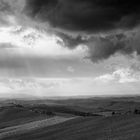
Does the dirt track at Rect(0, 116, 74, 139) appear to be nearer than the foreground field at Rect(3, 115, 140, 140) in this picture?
No

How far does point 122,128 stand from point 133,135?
737 cm

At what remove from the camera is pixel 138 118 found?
168 feet

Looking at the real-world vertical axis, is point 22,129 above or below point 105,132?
below

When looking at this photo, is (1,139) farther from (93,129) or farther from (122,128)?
(122,128)

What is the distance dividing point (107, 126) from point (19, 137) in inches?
707

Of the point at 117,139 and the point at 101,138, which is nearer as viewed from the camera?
the point at 117,139

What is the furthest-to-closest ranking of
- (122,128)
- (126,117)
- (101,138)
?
(126,117) → (122,128) → (101,138)

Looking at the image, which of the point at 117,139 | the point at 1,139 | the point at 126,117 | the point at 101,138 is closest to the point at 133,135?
the point at 117,139

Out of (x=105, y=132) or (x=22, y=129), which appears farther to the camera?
(x=22, y=129)

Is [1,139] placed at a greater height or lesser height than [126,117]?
lesser

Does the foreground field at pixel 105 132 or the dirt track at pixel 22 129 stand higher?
the foreground field at pixel 105 132

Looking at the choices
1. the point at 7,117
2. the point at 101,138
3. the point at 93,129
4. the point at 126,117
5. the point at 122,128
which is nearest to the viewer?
the point at 101,138

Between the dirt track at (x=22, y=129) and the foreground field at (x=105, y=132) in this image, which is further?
the dirt track at (x=22, y=129)

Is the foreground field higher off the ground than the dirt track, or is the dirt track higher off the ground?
the foreground field
